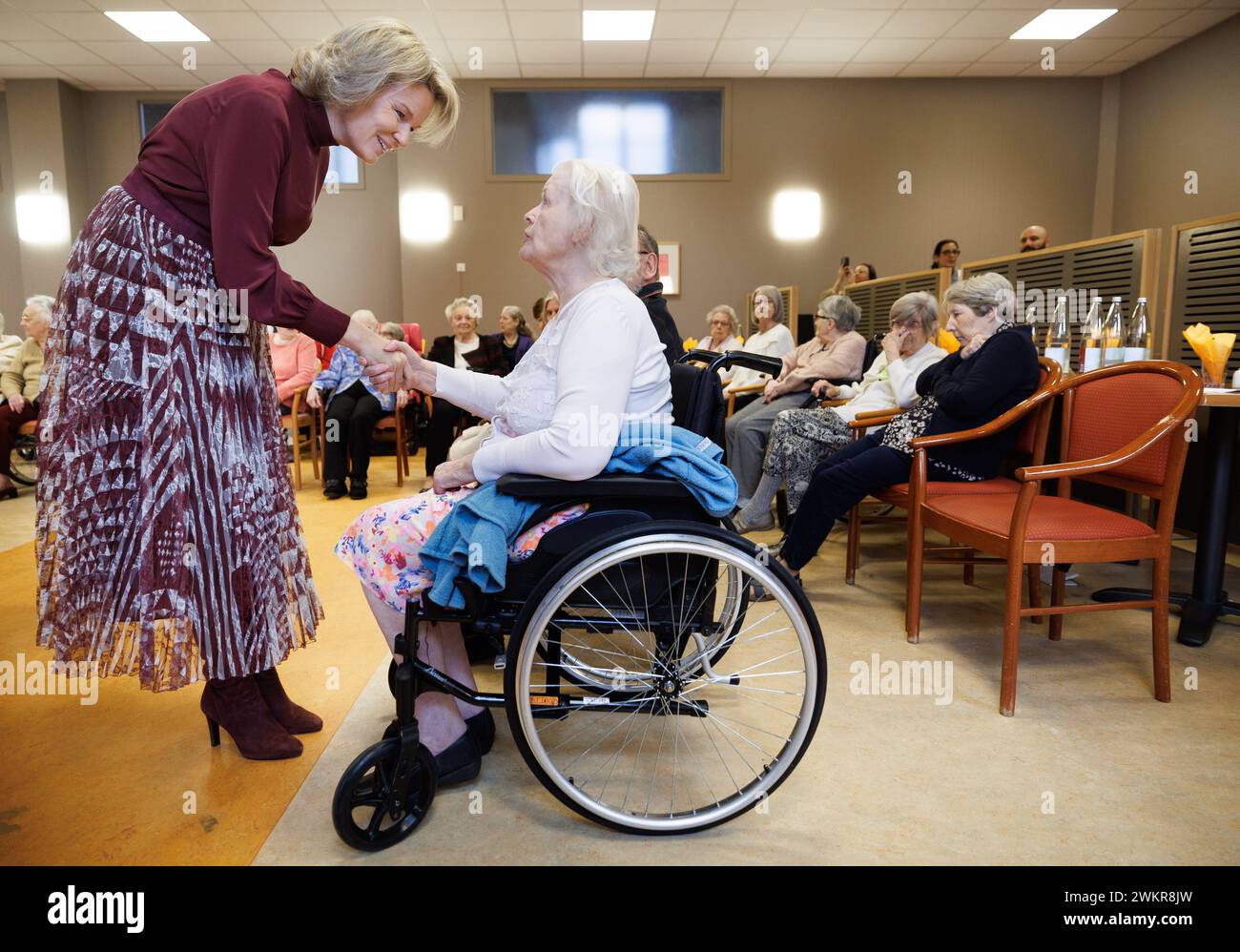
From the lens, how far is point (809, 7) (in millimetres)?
5844

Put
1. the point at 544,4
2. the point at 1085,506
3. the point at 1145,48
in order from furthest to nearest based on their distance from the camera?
the point at 1145,48 → the point at 544,4 → the point at 1085,506

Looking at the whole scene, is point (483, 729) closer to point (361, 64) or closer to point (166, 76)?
point (361, 64)

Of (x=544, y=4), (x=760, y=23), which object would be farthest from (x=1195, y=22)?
(x=544, y=4)

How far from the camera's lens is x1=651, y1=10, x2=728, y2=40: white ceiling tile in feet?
19.5

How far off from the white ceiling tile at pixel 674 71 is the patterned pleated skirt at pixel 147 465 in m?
6.48

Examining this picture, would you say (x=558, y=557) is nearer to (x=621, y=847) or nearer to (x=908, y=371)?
(x=621, y=847)

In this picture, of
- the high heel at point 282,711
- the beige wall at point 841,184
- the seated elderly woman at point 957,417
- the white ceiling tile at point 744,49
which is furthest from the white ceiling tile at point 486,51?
the high heel at point 282,711

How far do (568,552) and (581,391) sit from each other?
0.25m

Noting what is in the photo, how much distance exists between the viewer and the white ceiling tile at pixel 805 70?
7.00 metres

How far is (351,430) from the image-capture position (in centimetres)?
479

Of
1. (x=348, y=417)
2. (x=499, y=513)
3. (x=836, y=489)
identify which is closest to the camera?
(x=499, y=513)

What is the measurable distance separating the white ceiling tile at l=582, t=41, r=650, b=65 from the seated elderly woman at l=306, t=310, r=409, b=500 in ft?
10.2

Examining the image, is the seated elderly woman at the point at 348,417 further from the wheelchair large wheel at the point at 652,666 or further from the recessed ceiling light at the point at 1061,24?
the recessed ceiling light at the point at 1061,24

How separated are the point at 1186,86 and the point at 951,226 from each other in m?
1.94
